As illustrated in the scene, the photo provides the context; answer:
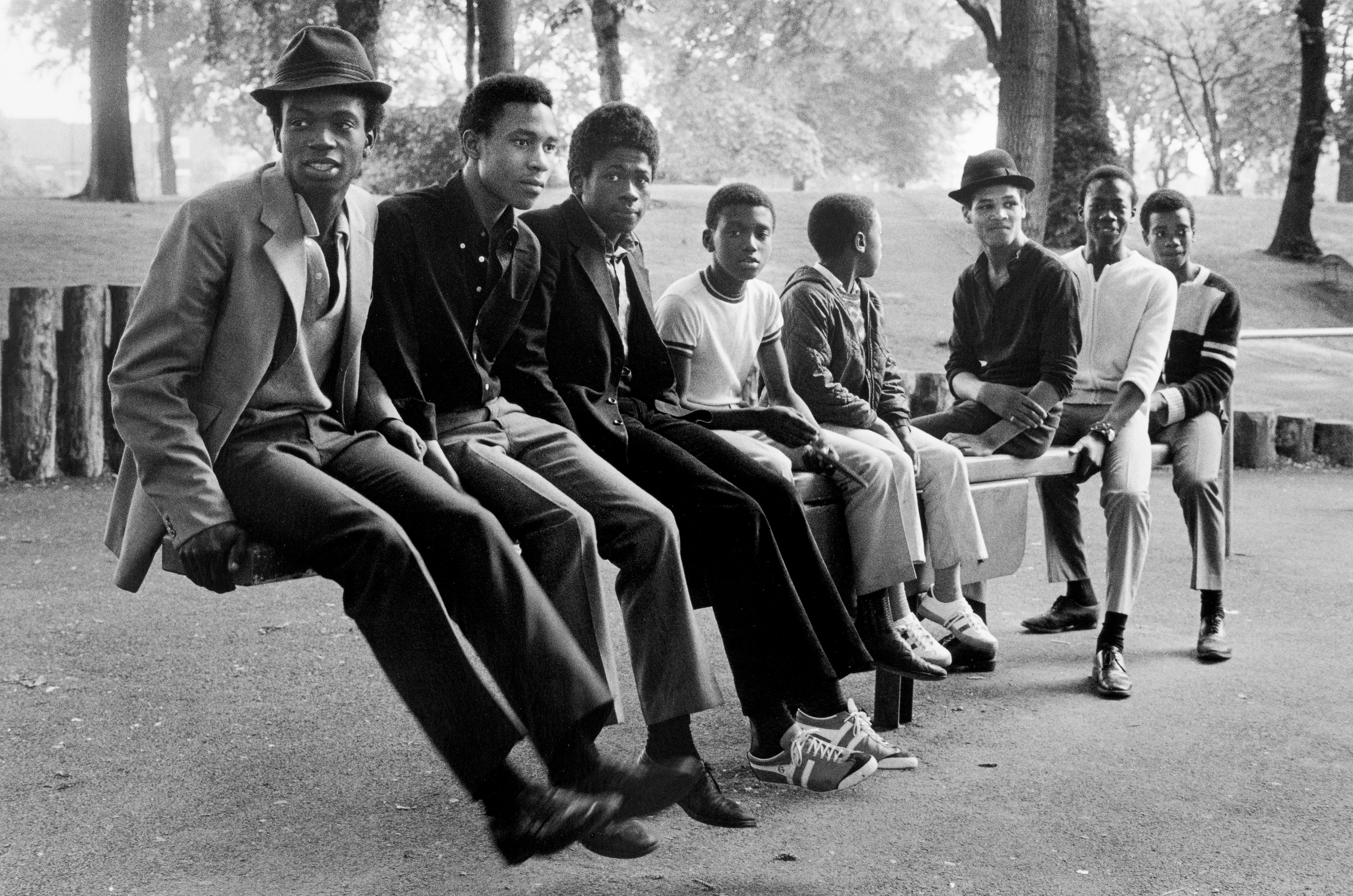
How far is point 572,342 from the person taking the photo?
13.6 feet

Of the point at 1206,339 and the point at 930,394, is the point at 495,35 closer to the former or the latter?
the point at 930,394

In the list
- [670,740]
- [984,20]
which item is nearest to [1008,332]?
[670,740]

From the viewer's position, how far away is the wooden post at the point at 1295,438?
35.6 ft

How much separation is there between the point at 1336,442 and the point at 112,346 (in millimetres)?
8738

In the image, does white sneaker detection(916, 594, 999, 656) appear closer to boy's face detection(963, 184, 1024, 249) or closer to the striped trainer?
the striped trainer

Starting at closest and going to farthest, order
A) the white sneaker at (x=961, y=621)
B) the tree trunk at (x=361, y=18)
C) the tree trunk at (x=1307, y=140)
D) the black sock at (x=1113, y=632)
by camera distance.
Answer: the white sneaker at (x=961, y=621), the black sock at (x=1113, y=632), the tree trunk at (x=361, y=18), the tree trunk at (x=1307, y=140)

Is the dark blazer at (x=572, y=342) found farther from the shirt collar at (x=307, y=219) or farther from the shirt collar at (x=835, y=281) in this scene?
the shirt collar at (x=835, y=281)

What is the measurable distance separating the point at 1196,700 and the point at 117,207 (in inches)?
828

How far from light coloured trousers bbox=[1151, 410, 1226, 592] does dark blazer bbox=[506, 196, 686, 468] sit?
2621mm

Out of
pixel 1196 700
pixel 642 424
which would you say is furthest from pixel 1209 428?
pixel 642 424

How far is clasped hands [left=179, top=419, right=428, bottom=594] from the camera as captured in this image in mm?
3197

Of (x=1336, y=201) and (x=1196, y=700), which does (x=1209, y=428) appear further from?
(x=1336, y=201)

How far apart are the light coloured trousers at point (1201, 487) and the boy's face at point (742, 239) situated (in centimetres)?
214

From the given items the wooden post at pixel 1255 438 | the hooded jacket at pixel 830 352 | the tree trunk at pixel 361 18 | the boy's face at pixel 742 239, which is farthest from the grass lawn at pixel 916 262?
the boy's face at pixel 742 239
